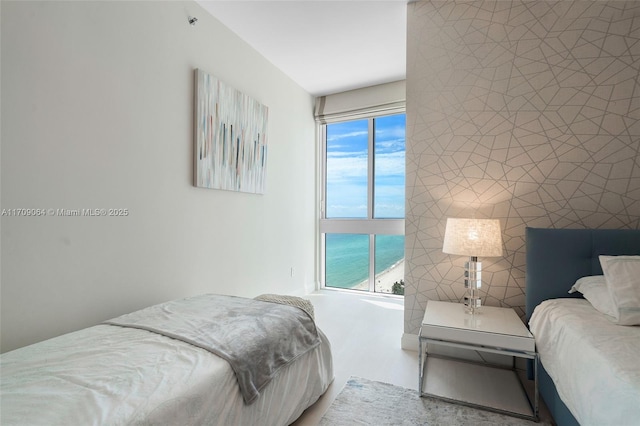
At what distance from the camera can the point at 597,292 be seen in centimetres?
172

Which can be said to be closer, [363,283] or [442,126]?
[442,126]

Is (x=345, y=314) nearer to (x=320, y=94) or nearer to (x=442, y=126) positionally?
(x=442, y=126)

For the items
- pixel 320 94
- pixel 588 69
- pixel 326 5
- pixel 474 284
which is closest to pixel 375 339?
pixel 474 284

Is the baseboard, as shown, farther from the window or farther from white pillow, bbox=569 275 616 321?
the window

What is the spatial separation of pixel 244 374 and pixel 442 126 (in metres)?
2.23

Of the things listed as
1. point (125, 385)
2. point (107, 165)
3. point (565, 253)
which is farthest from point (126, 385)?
point (565, 253)

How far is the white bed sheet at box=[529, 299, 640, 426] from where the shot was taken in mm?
1034

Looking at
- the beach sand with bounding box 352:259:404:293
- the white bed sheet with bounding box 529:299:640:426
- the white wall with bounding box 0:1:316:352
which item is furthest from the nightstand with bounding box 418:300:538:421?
the beach sand with bounding box 352:259:404:293

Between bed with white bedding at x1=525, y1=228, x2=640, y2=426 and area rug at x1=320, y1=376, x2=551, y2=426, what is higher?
bed with white bedding at x1=525, y1=228, x2=640, y2=426

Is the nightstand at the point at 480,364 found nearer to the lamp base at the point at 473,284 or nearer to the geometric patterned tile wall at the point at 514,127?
the lamp base at the point at 473,284

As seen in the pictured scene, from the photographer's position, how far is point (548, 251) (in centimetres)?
200

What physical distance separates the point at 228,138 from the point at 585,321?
8.92 feet

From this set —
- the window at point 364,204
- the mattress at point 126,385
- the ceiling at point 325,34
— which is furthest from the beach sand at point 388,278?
the mattress at point 126,385

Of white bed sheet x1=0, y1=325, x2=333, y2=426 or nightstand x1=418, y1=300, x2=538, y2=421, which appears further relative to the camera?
nightstand x1=418, y1=300, x2=538, y2=421
